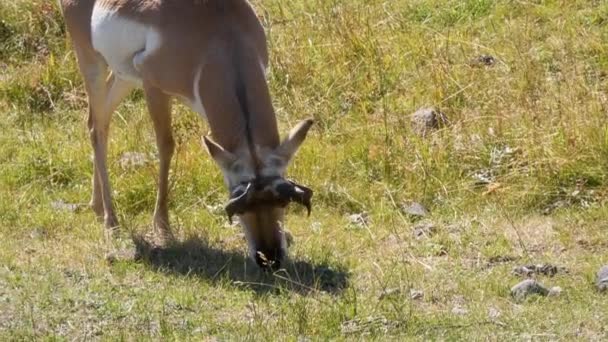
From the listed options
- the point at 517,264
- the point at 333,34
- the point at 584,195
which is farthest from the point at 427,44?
the point at 517,264

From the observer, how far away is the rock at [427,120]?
1028 centimetres

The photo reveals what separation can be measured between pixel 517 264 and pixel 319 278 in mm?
1175

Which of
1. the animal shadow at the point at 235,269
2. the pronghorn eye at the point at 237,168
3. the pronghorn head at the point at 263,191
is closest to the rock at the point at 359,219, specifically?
the animal shadow at the point at 235,269

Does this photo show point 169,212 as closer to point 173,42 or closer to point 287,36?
point 173,42

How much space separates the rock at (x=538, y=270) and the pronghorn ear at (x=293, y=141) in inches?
56.0

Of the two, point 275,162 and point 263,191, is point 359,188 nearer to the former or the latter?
point 275,162

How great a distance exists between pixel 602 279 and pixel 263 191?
1894 mm

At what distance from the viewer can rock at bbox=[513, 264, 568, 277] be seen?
7.91 m

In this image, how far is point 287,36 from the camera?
12.2m

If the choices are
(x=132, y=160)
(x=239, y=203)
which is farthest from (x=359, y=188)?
(x=239, y=203)

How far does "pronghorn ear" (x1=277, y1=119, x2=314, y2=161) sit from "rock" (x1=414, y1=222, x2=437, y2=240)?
1.23m

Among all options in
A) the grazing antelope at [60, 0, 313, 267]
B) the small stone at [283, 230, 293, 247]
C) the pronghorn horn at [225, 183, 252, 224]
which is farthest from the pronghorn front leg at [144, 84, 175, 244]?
the pronghorn horn at [225, 183, 252, 224]

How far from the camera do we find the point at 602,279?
25.0ft

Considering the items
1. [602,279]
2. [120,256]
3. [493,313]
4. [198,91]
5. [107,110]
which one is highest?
[198,91]
